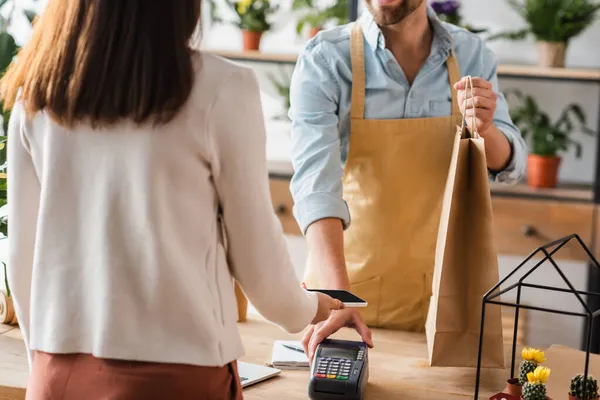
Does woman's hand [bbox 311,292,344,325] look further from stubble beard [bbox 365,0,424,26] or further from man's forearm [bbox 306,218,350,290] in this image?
stubble beard [bbox 365,0,424,26]

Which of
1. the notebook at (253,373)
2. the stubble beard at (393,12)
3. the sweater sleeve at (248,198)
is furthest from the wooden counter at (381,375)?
the stubble beard at (393,12)

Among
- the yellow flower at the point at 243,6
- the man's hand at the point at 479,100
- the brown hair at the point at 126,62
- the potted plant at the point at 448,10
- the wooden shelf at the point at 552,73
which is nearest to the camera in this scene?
the brown hair at the point at 126,62

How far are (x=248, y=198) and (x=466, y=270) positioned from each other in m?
0.53

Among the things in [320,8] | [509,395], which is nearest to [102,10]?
[509,395]

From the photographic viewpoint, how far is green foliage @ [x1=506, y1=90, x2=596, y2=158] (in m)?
3.57

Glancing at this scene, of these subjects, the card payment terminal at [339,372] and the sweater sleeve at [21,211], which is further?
the card payment terminal at [339,372]

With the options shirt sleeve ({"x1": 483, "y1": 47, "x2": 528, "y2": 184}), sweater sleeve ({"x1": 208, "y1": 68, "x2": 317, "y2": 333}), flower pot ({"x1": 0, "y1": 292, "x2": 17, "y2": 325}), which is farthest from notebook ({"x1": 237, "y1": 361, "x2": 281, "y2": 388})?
shirt sleeve ({"x1": 483, "y1": 47, "x2": 528, "y2": 184})

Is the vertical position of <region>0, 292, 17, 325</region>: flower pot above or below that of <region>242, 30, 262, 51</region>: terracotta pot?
below

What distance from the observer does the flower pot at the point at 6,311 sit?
177 cm

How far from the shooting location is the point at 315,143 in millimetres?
1829

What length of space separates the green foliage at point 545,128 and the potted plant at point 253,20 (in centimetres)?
114

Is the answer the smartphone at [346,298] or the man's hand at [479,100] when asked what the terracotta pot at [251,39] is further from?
the smartphone at [346,298]

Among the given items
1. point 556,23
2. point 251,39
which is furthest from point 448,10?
point 251,39

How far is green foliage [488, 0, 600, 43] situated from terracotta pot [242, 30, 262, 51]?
1117 mm
